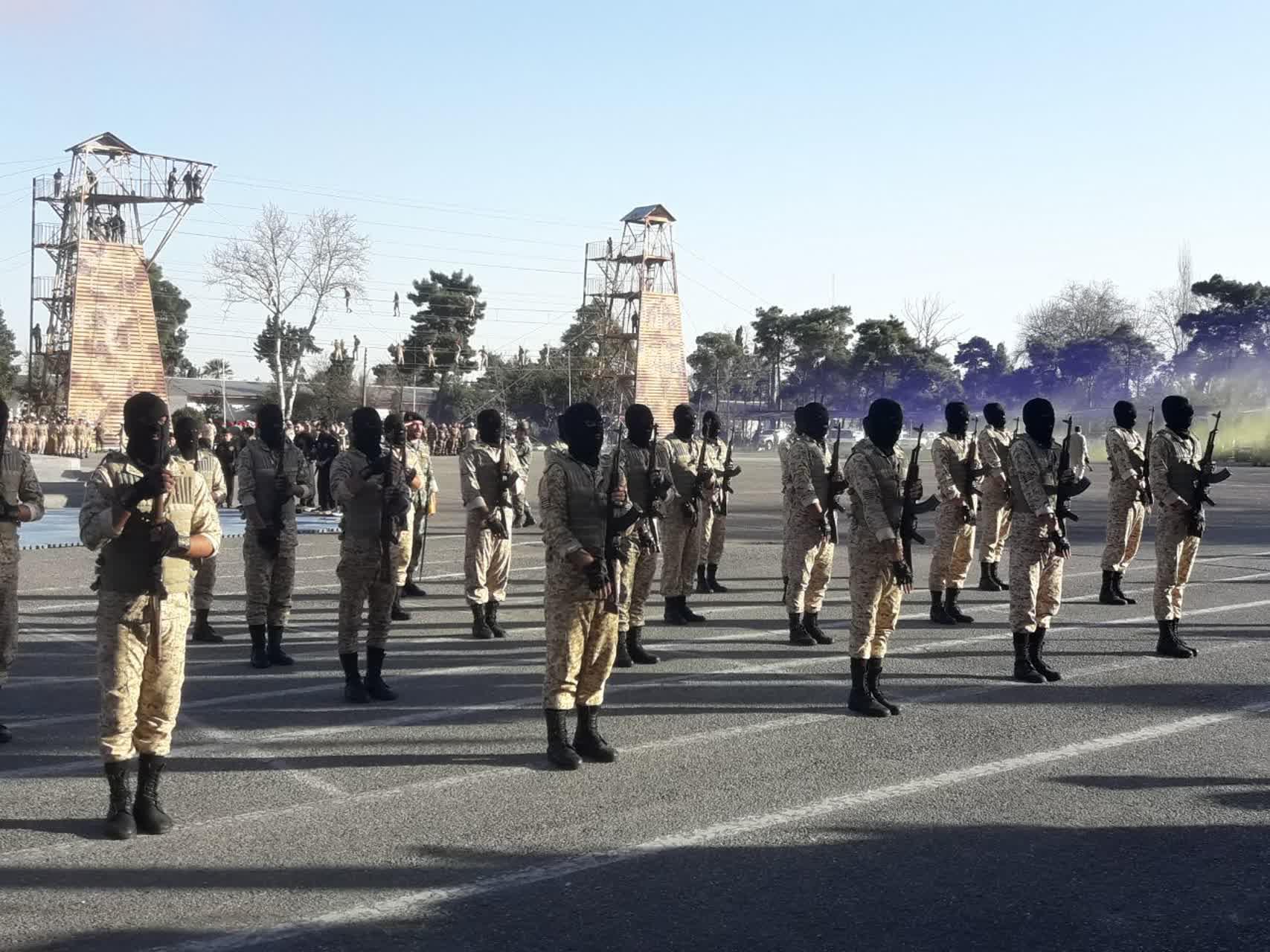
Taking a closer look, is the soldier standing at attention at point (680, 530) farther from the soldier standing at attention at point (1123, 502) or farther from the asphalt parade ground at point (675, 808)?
the soldier standing at attention at point (1123, 502)

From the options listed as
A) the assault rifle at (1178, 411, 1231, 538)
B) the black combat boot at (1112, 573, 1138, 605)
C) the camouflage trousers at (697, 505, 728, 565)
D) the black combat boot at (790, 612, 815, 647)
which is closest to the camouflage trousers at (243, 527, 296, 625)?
the black combat boot at (790, 612, 815, 647)

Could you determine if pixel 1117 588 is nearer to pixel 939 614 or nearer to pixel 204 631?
pixel 939 614

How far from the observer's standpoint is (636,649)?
9914 millimetres

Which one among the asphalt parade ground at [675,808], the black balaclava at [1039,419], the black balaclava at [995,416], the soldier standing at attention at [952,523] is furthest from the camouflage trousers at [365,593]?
the black balaclava at [995,416]

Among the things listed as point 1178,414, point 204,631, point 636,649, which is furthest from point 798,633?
point 204,631

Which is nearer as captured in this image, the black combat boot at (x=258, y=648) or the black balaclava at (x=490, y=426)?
the black combat boot at (x=258, y=648)

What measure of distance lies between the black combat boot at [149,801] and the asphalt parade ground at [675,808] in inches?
2.9

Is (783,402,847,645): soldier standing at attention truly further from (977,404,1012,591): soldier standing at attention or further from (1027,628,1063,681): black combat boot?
(977,404,1012,591): soldier standing at attention

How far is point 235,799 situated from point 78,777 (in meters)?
1.01

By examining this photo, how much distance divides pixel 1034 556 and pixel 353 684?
5.06 metres

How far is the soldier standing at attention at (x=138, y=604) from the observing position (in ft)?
18.4

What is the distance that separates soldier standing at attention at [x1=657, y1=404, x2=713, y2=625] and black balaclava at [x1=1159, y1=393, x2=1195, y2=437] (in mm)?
4294

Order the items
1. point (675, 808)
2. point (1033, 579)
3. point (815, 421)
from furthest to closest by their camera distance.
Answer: point (815, 421) → point (1033, 579) → point (675, 808)

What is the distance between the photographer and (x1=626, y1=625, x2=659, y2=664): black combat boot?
991 centimetres
